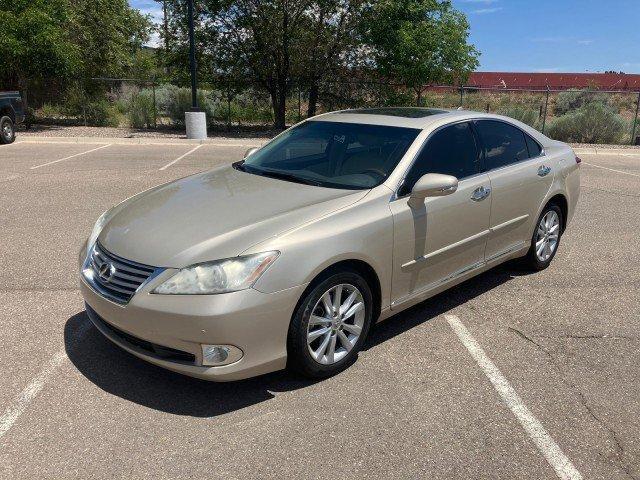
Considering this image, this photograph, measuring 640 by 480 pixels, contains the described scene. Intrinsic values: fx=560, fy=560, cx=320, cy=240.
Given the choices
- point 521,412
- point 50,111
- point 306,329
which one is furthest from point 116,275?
point 50,111

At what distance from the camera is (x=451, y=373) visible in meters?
3.70

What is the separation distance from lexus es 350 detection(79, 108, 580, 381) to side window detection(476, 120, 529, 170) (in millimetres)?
14

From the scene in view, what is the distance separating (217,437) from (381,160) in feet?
7.33

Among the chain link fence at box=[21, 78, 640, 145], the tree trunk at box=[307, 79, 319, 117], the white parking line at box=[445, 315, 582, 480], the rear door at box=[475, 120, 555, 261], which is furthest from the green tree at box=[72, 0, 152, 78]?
the white parking line at box=[445, 315, 582, 480]

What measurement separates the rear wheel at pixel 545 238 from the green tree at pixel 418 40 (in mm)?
13160

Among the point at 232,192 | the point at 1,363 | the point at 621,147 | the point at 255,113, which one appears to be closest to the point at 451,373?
the point at 232,192

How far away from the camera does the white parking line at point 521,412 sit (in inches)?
112

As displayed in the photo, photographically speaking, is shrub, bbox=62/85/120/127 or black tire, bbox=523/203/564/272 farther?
shrub, bbox=62/85/120/127

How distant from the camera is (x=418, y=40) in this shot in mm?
17688

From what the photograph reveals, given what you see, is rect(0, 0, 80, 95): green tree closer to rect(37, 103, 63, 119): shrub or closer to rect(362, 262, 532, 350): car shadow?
rect(37, 103, 63, 119): shrub

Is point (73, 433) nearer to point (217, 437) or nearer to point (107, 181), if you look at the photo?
point (217, 437)

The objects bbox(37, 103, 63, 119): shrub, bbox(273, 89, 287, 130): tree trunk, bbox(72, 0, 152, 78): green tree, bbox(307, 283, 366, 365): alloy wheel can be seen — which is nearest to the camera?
bbox(307, 283, 366, 365): alloy wheel

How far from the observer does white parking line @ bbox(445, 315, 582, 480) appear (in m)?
2.84

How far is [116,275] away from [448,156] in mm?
2574
